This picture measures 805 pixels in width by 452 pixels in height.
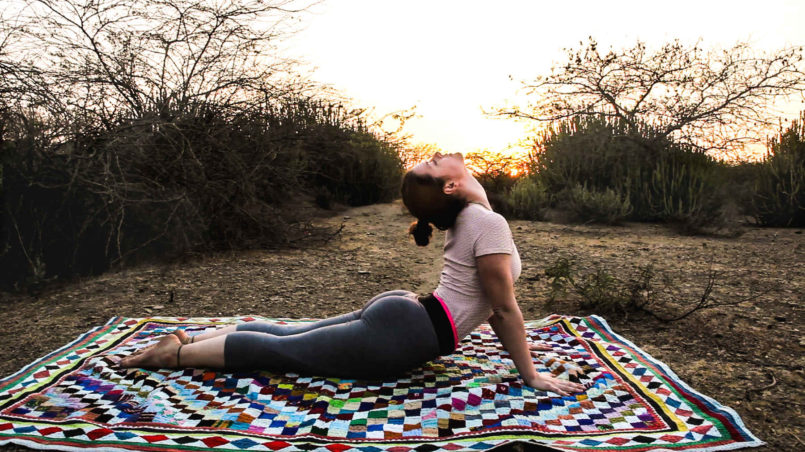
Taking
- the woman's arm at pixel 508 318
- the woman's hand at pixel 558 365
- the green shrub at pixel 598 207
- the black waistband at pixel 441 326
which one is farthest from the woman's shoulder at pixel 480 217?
the green shrub at pixel 598 207

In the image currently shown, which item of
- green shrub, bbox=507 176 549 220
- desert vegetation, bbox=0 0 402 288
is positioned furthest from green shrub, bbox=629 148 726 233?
desert vegetation, bbox=0 0 402 288

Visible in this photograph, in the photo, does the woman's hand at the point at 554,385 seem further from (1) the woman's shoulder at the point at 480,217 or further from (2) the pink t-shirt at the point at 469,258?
(1) the woman's shoulder at the point at 480,217

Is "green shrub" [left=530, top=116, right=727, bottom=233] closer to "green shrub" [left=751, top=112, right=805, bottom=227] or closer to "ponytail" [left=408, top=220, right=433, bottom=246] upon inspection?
"green shrub" [left=751, top=112, right=805, bottom=227]

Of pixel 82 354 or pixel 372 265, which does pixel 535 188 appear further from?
pixel 82 354

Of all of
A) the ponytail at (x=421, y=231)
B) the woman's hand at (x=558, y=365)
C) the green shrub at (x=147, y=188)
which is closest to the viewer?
the ponytail at (x=421, y=231)

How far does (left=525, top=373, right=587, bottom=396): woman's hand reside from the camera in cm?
244

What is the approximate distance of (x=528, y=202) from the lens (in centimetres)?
900

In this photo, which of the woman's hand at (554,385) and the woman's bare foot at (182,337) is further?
the woman's bare foot at (182,337)

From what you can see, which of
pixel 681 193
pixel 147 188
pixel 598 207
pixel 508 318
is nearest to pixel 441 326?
pixel 508 318

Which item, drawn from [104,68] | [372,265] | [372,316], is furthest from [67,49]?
[372,316]

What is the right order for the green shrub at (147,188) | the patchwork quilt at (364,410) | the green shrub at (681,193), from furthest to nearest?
the green shrub at (681,193) < the green shrub at (147,188) < the patchwork quilt at (364,410)

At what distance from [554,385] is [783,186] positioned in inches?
299

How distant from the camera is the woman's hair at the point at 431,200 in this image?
7.97ft

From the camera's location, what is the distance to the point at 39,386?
2619mm
